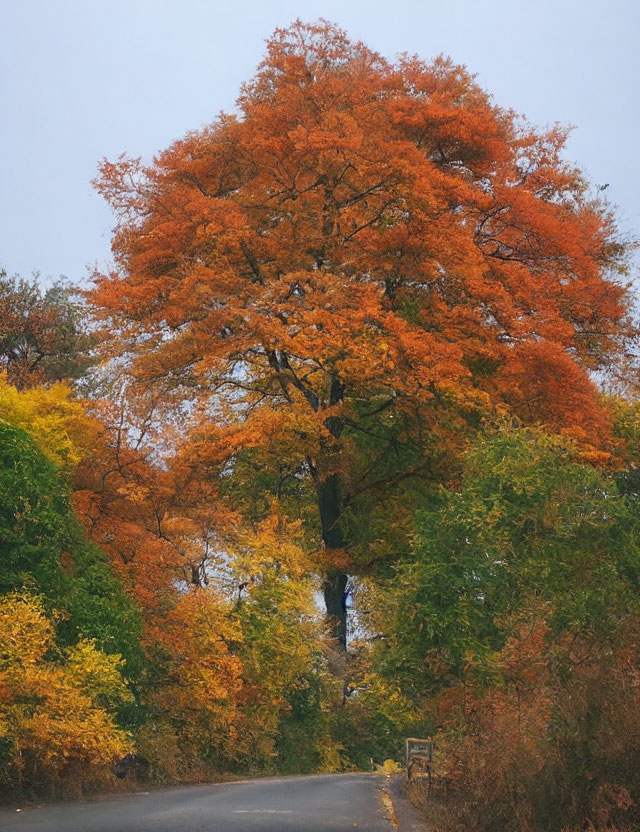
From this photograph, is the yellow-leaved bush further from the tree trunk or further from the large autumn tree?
the tree trunk

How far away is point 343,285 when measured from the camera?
2975cm

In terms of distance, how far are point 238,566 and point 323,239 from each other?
35.9 ft

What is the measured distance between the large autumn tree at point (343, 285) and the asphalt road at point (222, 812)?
38.2ft

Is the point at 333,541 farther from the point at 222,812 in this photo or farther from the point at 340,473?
the point at 222,812

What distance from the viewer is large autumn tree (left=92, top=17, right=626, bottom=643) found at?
97.1 ft

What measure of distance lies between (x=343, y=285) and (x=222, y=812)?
17188 millimetres

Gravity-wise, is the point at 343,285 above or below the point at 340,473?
above

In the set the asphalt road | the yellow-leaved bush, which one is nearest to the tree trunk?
the asphalt road

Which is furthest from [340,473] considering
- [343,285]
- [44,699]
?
[44,699]

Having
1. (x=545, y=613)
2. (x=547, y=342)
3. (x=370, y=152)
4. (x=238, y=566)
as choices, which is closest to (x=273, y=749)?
(x=238, y=566)

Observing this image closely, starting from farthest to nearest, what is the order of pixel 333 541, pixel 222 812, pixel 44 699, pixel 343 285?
1. pixel 333 541
2. pixel 343 285
3. pixel 44 699
4. pixel 222 812

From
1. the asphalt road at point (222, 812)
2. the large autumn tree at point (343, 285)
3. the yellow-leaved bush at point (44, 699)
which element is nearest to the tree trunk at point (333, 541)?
the large autumn tree at point (343, 285)

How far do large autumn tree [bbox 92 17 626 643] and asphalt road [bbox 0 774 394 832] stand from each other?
11.6 meters

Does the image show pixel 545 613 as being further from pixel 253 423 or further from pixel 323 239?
pixel 323 239
